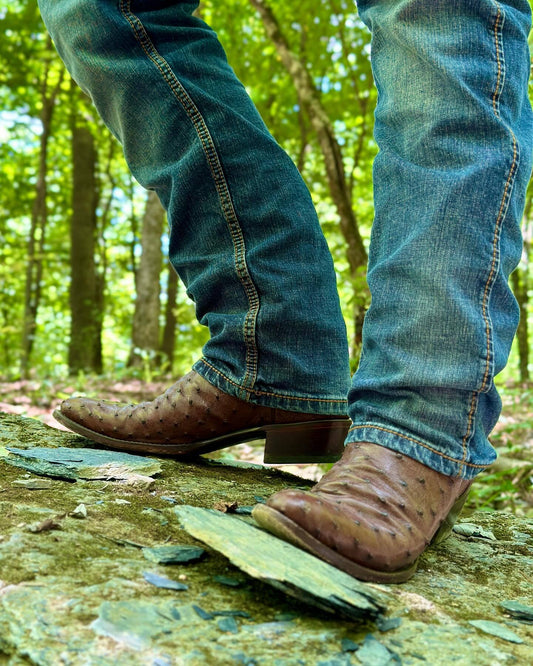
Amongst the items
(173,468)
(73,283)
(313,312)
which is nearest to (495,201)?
(313,312)

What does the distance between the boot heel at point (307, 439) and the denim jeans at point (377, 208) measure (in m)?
0.05

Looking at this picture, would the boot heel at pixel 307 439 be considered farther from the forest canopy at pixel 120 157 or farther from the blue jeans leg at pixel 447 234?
the forest canopy at pixel 120 157

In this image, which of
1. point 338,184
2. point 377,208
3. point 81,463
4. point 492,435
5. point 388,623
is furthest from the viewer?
point 338,184

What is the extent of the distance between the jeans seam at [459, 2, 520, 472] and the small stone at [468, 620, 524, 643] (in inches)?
10.8

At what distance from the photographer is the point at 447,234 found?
3.75 feet

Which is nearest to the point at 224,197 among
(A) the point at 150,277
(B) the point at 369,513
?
(B) the point at 369,513

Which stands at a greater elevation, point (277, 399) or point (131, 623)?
point (277, 399)

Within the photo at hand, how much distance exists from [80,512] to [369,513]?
1.79 feet

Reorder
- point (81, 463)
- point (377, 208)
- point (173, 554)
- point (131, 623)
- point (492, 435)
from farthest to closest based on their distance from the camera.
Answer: point (492, 435) < point (81, 463) < point (377, 208) < point (173, 554) < point (131, 623)

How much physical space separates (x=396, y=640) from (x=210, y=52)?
1497mm

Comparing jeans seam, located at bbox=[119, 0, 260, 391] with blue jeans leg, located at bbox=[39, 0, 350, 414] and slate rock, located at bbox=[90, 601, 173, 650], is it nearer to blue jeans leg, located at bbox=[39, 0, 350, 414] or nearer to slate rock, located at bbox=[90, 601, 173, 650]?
blue jeans leg, located at bbox=[39, 0, 350, 414]

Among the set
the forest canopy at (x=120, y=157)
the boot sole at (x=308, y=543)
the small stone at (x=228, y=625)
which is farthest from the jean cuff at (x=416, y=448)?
the forest canopy at (x=120, y=157)

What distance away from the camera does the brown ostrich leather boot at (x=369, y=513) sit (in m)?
1.00

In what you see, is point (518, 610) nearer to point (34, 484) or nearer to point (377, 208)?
point (377, 208)
